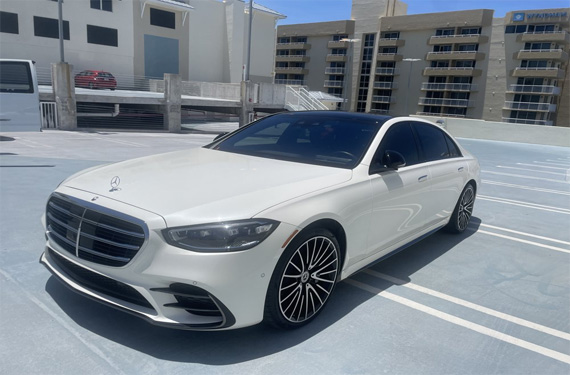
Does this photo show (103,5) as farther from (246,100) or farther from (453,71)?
(453,71)

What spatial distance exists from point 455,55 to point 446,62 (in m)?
1.85

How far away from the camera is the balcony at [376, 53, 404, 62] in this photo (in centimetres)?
6875

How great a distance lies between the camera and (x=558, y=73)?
5644cm

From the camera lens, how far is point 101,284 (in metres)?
2.82

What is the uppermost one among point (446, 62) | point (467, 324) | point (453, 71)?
point (446, 62)

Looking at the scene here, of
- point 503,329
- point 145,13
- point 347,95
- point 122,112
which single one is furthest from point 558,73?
point 503,329

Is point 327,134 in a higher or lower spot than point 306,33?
lower

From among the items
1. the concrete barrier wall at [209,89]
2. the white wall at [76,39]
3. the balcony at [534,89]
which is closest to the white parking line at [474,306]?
the concrete barrier wall at [209,89]

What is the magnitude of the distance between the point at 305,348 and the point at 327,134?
6.80 ft

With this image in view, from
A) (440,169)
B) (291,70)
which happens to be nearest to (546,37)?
(291,70)

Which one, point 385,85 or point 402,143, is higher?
point 385,85

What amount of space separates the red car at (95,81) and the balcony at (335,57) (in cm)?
5208

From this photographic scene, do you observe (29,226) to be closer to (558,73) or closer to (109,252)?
(109,252)

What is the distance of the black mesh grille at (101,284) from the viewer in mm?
2666
